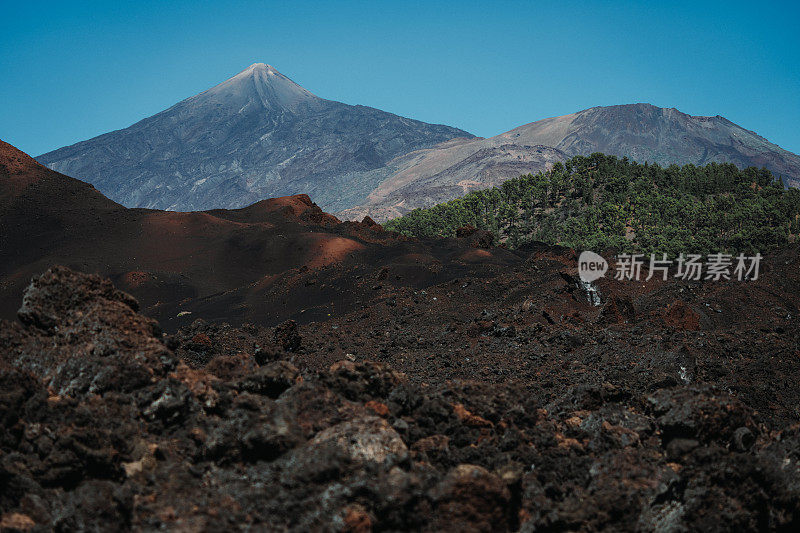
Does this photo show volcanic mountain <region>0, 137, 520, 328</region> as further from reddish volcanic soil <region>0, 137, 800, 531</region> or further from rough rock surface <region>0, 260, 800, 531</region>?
rough rock surface <region>0, 260, 800, 531</region>

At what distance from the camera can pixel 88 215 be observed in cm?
4141

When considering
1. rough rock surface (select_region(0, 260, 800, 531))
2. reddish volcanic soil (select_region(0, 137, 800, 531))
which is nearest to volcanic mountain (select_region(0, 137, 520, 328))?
reddish volcanic soil (select_region(0, 137, 800, 531))

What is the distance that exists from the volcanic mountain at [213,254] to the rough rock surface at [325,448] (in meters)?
17.4

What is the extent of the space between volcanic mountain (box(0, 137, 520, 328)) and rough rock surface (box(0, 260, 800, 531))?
17.4 meters

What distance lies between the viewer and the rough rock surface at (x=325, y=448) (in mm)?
3715

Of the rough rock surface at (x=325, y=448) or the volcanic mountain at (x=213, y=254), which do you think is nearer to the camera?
the rough rock surface at (x=325, y=448)

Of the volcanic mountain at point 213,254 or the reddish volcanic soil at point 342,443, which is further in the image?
the volcanic mountain at point 213,254

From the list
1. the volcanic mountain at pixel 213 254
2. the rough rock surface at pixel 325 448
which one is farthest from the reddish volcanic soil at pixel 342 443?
the volcanic mountain at pixel 213 254

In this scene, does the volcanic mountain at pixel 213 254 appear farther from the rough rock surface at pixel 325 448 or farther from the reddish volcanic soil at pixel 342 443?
the rough rock surface at pixel 325 448

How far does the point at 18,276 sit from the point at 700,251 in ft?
140

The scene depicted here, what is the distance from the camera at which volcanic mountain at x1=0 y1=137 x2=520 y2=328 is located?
1049 inches

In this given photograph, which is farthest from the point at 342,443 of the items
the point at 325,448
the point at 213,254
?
the point at 213,254

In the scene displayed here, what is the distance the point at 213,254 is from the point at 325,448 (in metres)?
36.7

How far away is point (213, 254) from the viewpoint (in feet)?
127
